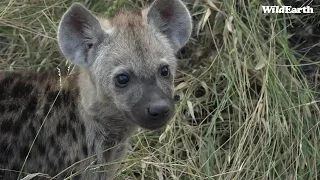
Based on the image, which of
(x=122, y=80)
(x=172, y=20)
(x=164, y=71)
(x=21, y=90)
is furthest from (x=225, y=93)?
(x=21, y=90)

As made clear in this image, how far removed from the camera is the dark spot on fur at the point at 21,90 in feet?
10.6

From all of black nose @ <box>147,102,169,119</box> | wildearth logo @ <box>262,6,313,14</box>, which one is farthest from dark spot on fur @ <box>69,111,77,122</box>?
wildearth logo @ <box>262,6,313,14</box>

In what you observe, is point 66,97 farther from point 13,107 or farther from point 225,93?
point 225,93

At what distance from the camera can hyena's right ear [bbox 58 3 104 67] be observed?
10.3 feet

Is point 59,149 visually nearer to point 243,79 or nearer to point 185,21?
point 185,21

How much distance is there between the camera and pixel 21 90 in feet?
10.6

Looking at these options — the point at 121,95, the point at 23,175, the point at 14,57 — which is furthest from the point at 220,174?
the point at 14,57

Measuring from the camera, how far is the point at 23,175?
3.17 meters

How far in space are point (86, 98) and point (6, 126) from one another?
1.20 ft

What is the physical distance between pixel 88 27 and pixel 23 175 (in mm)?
681

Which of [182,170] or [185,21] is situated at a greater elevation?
[185,21]

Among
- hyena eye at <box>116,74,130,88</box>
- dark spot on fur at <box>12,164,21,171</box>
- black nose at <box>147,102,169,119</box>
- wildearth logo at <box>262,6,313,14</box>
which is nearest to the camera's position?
black nose at <box>147,102,169,119</box>

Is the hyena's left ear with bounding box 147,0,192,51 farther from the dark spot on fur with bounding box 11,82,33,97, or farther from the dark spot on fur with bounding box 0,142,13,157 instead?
the dark spot on fur with bounding box 0,142,13,157

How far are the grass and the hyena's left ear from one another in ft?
1.61
